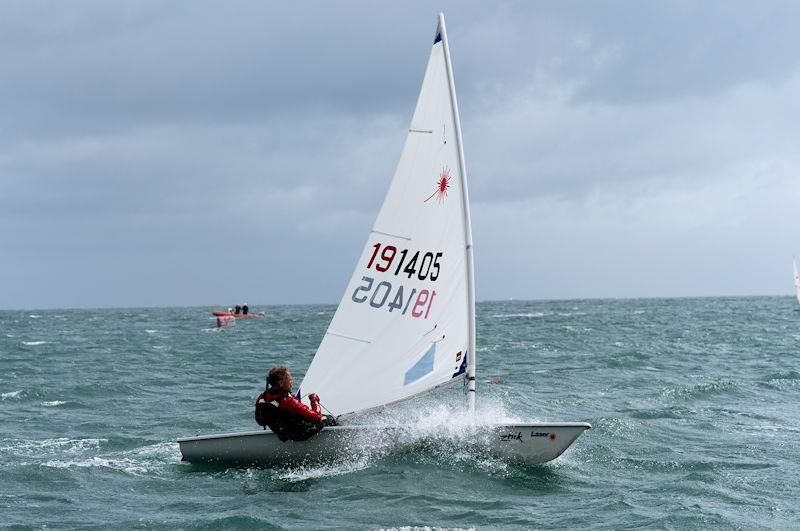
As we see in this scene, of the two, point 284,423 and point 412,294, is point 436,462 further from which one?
point 412,294

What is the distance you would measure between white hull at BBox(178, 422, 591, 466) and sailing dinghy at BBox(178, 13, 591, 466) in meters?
0.01

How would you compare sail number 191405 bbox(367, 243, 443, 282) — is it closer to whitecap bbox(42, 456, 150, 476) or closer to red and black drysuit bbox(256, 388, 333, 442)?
red and black drysuit bbox(256, 388, 333, 442)

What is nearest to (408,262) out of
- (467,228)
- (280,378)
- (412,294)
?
(412,294)

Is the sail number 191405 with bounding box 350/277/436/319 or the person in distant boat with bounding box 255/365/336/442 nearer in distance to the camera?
the person in distant boat with bounding box 255/365/336/442

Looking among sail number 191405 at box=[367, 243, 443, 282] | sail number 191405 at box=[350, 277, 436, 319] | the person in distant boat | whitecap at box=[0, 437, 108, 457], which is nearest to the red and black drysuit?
the person in distant boat

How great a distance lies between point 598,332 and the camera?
4691 cm

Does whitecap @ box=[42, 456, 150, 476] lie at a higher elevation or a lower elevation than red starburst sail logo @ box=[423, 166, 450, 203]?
lower

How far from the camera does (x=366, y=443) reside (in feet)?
36.8

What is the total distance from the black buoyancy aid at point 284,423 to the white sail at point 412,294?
0.69 m

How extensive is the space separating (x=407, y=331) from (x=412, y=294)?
0.54 metres

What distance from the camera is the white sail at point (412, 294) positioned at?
427 inches

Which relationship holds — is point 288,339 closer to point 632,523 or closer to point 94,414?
point 94,414

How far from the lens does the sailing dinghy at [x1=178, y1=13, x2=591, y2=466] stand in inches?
429

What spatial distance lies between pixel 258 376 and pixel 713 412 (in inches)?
512
